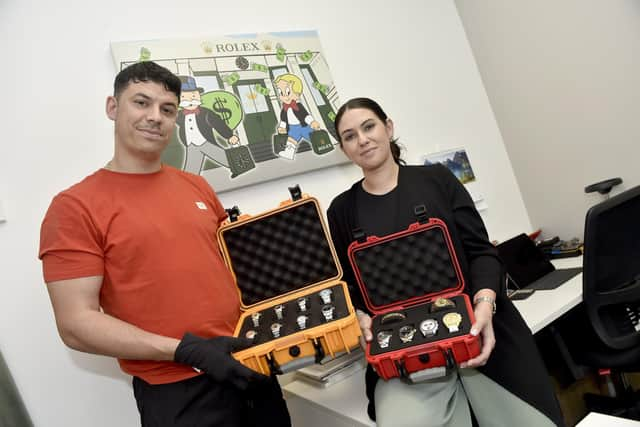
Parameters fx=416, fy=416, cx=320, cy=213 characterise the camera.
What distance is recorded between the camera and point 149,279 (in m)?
1.13

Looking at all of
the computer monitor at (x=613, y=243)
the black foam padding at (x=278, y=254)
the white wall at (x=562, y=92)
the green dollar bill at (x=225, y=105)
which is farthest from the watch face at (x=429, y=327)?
the white wall at (x=562, y=92)

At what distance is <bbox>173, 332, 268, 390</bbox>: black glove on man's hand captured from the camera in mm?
1050

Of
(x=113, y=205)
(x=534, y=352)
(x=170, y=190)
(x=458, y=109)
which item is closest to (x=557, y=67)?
(x=458, y=109)

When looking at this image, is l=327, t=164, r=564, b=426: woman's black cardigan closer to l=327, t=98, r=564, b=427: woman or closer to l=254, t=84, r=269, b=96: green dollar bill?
l=327, t=98, r=564, b=427: woman

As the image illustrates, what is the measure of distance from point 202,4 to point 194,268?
4.28 feet

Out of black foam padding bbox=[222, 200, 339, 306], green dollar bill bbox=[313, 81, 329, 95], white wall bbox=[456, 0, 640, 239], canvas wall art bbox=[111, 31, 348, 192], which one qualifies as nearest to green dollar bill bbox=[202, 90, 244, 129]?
canvas wall art bbox=[111, 31, 348, 192]

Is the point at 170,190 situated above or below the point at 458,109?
below

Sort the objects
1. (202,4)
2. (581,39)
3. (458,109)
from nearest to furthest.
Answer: (202,4) → (581,39) → (458,109)

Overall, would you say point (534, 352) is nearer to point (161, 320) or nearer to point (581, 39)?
point (161, 320)

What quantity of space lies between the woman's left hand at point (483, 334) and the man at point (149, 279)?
59cm

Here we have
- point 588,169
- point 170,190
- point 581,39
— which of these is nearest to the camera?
point 170,190

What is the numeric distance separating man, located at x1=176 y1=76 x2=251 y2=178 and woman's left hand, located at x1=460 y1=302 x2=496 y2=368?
1154mm

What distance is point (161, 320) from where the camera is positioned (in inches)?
44.9

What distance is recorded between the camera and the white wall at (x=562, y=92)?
216cm
